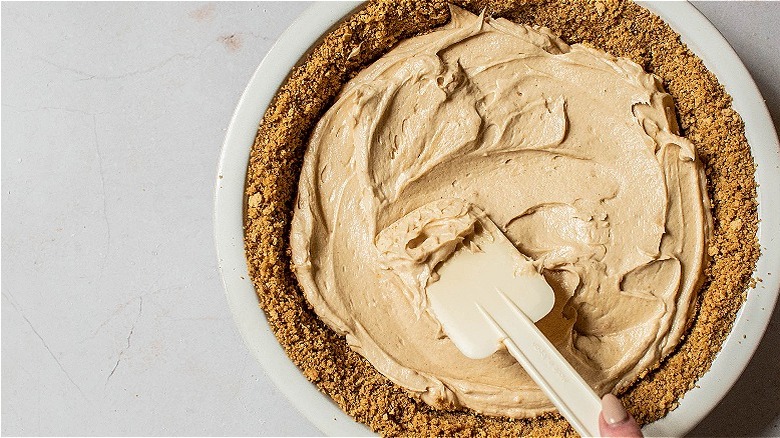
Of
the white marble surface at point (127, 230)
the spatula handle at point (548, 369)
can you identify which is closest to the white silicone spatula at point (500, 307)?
the spatula handle at point (548, 369)

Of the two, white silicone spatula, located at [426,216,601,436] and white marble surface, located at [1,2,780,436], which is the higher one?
white silicone spatula, located at [426,216,601,436]

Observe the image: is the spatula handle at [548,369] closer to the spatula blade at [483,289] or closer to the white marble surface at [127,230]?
the spatula blade at [483,289]

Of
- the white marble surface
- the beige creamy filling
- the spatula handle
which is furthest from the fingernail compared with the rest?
the white marble surface

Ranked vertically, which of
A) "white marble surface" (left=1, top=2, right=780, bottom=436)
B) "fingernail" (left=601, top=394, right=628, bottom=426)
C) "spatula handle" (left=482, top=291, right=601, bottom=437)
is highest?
"fingernail" (left=601, top=394, right=628, bottom=426)

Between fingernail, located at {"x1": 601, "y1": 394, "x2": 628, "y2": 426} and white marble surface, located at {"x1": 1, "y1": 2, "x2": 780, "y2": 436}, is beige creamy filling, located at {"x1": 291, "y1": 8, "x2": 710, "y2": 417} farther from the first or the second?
white marble surface, located at {"x1": 1, "y1": 2, "x2": 780, "y2": 436}

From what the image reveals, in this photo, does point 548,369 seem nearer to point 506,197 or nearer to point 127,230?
point 506,197

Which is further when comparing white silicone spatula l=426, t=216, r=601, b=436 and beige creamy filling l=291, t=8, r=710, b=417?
beige creamy filling l=291, t=8, r=710, b=417

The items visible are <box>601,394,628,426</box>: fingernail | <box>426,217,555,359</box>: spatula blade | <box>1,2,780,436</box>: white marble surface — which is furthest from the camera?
<box>1,2,780,436</box>: white marble surface
